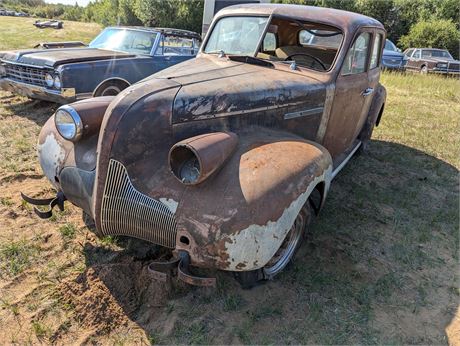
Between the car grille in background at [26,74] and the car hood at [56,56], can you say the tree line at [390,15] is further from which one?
the car grille in background at [26,74]

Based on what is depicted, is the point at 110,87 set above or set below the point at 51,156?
below

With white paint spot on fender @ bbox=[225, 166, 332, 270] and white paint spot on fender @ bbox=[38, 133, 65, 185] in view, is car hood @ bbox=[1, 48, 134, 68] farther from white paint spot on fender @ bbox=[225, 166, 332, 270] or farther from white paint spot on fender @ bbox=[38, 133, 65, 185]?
white paint spot on fender @ bbox=[225, 166, 332, 270]

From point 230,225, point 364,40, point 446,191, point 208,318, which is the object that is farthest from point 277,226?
point 446,191

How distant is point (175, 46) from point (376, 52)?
404cm

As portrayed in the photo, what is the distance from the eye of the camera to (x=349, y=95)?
13.4ft

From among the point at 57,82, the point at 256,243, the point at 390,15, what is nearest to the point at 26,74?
the point at 57,82

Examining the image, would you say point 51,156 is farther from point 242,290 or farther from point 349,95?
point 349,95

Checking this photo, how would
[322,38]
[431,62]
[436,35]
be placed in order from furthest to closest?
[436,35], [431,62], [322,38]

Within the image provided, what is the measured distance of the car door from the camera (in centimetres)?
389

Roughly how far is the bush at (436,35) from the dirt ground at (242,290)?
80.8 ft

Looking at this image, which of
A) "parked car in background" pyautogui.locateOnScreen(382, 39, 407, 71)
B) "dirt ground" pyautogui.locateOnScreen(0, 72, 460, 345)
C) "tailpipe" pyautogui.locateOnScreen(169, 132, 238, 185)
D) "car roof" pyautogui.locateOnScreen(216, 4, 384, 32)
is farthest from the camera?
"parked car in background" pyautogui.locateOnScreen(382, 39, 407, 71)

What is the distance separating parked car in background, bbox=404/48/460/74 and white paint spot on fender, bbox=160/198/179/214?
17.9 meters

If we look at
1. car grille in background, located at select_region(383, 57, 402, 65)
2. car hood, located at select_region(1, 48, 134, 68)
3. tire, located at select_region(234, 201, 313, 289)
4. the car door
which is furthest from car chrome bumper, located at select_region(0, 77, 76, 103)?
car grille in background, located at select_region(383, 57, 402, 65)

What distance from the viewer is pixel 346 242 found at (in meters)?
3.62
